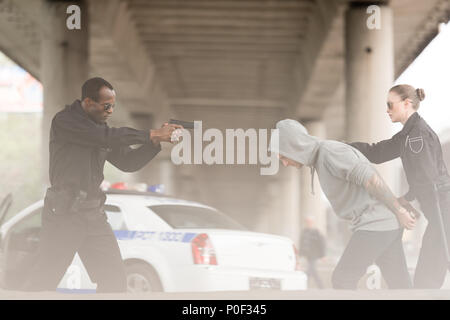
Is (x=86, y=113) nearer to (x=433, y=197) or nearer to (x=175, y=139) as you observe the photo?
(x=175, y=139)

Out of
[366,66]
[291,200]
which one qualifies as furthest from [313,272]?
[291,200]

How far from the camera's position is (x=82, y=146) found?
616 centimetres

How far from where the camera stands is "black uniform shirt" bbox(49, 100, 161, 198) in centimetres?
613

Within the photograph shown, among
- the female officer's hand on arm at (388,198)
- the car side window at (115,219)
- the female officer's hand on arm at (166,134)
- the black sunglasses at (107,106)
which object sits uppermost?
the black sunglasses at (107,106)

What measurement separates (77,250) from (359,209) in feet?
7.14

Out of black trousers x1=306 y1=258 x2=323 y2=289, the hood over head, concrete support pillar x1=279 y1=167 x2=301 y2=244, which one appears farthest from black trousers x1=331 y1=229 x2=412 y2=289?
concrete support pillar x1=279 y1=167 x2=301 y2=244

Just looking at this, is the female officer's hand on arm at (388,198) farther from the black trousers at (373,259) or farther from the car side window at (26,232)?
the car side window at (26,232)

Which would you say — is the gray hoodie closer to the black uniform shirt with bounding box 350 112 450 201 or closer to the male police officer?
the black uniform shirt with bounding box 350 112 450 201

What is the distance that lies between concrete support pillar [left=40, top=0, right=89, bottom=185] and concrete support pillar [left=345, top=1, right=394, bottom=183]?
16.5 ft

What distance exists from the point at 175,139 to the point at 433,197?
2172 millimetres

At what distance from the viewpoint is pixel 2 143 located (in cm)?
5025

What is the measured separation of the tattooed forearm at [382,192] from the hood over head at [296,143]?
51cm

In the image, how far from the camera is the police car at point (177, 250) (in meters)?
7.79

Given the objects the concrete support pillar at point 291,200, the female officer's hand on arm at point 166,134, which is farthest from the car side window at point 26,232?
the concrete support pillar at point 291,200
